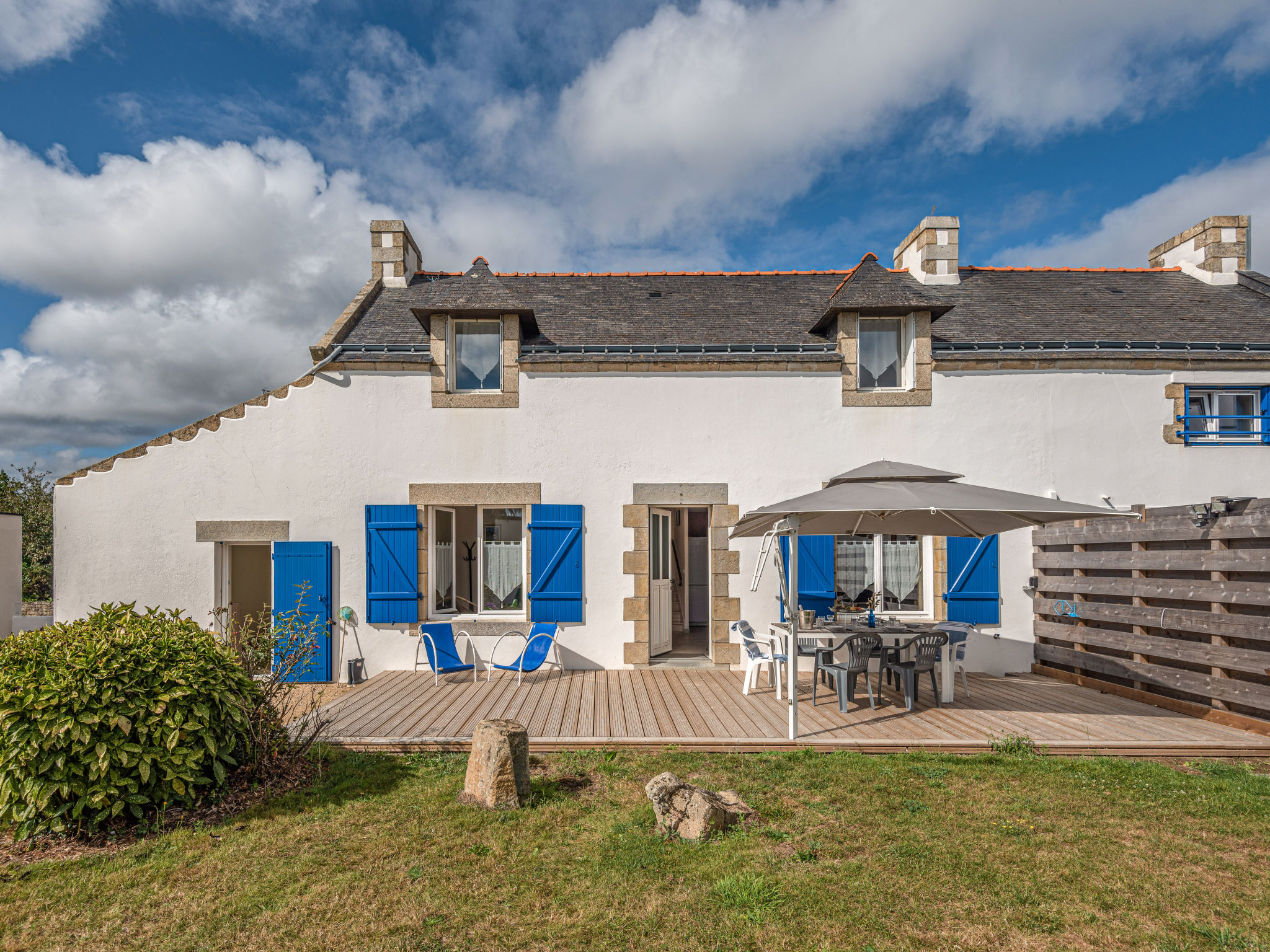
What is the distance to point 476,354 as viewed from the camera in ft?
26.5

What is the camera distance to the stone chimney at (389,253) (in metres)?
9.86

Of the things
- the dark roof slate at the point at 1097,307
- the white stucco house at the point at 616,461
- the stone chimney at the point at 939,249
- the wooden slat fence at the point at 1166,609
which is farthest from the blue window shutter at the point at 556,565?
the stone chimney at the point at 939,249

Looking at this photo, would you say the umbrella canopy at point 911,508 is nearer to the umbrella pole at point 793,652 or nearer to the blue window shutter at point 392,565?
the umbrella pole at point 793,652

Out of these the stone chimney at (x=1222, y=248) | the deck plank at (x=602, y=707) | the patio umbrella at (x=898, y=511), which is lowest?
the deck plank at (x=602, y=707)

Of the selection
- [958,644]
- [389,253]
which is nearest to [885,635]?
[958,644]

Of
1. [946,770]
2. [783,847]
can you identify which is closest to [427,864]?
[783,847]

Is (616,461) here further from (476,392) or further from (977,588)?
(977,588)

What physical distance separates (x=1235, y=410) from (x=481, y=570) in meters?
9.67

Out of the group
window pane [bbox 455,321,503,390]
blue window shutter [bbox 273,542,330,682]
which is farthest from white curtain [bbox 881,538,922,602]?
blue window shutter [bbox 273,542,330,682]

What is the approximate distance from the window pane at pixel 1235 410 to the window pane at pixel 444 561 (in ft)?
32.0

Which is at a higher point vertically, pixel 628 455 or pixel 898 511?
pixel 628 455

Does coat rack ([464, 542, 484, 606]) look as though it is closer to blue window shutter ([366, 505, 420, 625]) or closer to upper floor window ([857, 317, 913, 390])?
blue window shutter ([366, 505, 420, 625])

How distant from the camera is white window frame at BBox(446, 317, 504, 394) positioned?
7.96 m

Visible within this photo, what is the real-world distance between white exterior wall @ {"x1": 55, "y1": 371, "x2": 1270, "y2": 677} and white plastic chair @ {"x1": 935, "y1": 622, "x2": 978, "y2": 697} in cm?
117
